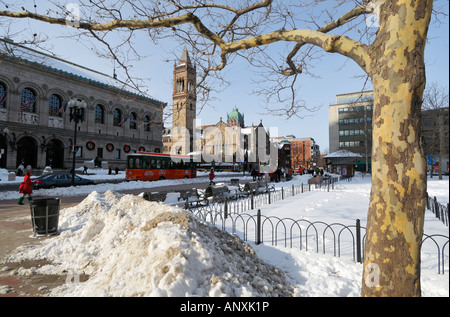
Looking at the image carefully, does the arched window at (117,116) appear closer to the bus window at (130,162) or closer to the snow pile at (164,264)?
the bus window at (130,162)

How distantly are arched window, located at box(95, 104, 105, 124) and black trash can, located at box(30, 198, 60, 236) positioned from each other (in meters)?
37.5

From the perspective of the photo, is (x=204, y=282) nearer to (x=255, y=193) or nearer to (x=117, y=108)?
(x=255, y=193)

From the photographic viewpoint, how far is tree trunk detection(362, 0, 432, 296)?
2244mm

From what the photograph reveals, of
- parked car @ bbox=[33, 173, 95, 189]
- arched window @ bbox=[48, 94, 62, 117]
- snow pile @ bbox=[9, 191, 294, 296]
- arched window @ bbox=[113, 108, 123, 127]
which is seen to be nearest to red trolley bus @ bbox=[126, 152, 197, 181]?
parked car @ bbox=[33, 173, 95, 189]

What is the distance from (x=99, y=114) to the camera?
4006 cm

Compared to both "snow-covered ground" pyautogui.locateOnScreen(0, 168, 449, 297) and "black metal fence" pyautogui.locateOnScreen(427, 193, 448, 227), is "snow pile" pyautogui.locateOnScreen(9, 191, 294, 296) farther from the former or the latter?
"black metal fence" pyautogui.locateOnScreen(427, 193, 448, 227)

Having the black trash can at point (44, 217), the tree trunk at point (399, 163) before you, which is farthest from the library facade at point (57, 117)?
the tree trunk at point (399, 163)

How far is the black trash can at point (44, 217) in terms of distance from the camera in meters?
6.30

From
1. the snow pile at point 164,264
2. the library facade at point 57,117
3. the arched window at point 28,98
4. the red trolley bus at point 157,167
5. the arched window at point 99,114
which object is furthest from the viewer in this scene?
the arched window at point 99,114

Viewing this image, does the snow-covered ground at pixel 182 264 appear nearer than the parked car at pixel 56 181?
Yes

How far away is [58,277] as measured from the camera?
3971 millimetres

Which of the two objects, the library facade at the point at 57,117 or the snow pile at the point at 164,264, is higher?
the library facade at the point at 57,117

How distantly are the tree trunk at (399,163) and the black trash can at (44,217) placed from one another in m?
7.46
